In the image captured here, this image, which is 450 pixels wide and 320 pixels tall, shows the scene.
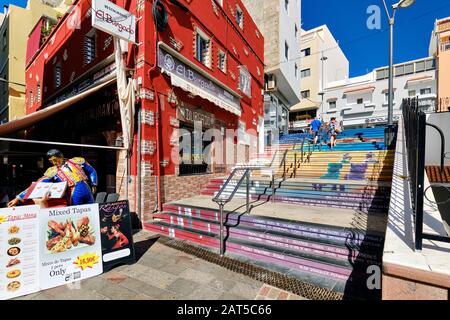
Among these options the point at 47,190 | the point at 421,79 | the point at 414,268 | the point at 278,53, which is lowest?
the point at 414,268

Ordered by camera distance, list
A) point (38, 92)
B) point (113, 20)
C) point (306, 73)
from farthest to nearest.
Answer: point (306, 73), point (38, 92), point (113, 20)

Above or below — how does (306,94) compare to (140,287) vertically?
above

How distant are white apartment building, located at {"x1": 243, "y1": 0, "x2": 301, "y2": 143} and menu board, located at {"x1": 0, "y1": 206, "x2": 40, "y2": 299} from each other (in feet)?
49.7

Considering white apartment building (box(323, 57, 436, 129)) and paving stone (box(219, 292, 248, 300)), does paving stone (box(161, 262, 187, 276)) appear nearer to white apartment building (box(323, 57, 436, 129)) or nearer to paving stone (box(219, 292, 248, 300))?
paving stone (box(219, 292, 248, 300))

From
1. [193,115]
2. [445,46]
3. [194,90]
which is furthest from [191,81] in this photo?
[445,46]

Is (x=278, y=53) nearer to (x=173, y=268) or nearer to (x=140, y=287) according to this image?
(x=173, y=268)

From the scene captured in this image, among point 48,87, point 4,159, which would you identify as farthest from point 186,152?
point 48,87

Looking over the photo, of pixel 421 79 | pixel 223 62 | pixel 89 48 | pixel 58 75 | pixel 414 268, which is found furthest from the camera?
pixel 421 79

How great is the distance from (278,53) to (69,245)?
626 inches

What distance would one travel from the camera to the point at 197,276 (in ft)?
11.4

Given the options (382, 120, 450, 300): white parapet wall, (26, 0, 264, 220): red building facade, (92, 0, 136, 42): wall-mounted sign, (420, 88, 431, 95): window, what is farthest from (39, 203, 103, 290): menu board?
(420, 88, 431, 95): window

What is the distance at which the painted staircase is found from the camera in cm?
354

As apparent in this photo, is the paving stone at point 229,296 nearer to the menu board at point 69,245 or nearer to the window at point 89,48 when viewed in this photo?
the menu board at point 69,245
